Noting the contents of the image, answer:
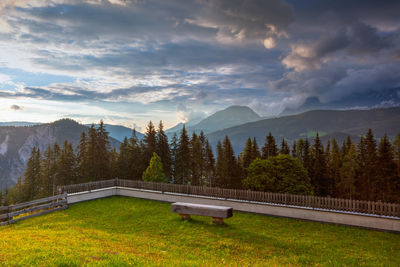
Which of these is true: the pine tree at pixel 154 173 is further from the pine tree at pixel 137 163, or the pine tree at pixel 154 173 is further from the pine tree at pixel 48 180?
the pine tree at pixel 48 180

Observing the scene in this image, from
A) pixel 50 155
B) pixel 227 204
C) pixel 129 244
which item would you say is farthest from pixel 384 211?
pixel 50 155

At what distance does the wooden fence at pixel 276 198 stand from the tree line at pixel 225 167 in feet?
47.7

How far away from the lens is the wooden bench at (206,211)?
46.3 ft

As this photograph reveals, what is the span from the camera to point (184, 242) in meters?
11.6

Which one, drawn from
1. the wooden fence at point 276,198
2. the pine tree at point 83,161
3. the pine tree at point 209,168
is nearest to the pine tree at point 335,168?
the pine tree at point 209,168

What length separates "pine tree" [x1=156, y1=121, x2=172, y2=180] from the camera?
54.7 metres

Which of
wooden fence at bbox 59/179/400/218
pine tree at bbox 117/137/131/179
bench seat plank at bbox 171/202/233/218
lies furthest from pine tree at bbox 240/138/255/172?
bench seat plank at bbox 171/202/233/218

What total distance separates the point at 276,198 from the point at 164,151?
40.2 meters

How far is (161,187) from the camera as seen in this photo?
22.8 meters

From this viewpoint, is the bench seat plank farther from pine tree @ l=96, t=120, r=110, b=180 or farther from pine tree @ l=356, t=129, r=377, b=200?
pine tree @ l=356, t=129, r=377, b=200

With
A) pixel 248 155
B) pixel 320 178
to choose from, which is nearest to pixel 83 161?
pixel 248 155

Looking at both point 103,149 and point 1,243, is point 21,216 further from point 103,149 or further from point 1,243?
point 103,149

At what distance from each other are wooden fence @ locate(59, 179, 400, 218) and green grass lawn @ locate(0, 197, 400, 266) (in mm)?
1361

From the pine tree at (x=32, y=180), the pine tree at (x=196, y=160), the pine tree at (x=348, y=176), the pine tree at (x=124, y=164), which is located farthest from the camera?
the pine tree at (x=32, y=180)
